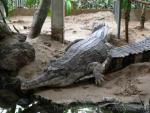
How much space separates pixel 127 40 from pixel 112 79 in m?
1.96

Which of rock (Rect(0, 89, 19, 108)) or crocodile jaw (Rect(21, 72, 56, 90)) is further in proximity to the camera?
crocodile jaw (Rect(21, 72, 56, 90))

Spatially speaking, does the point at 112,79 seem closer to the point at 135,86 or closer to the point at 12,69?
the point at 135,86

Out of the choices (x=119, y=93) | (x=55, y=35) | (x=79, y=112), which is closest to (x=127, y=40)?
(x=55, y=35)

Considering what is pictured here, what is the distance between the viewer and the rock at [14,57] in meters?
6.07

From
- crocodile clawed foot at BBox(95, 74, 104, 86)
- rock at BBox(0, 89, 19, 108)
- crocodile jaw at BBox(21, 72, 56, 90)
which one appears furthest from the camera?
crocodile clawed foot at BBox(95, 74, 104, 86)

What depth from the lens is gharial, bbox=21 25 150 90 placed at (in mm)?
5739

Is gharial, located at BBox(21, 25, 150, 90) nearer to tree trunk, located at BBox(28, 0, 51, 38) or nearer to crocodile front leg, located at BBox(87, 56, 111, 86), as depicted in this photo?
crocodile front leg, located at BBox(87, 56, 111, 86)

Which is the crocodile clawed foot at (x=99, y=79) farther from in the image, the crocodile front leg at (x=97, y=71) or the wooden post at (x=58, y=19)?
the wooden post at (x=58, y=19)

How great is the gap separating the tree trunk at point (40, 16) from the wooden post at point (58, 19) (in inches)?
5.5

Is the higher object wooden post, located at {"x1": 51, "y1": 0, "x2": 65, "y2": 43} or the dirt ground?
wooden post, located at {"x1": 51, "y1": 0, "x2": 65, "y2": 43}

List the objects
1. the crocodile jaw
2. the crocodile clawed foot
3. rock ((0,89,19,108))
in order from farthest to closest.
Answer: the crocodile clawed foot
the crocodile jaw
rock ((0,89,19,108))

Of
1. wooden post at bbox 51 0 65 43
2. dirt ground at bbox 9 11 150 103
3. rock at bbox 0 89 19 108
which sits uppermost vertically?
wooden post at bbox 51 0 65 43

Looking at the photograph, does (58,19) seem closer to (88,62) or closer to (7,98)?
(88,62)

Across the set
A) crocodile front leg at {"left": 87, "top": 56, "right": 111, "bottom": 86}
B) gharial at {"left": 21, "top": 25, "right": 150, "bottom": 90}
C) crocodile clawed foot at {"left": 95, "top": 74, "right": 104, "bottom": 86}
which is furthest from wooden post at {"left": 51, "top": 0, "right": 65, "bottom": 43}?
crocodile clawed foot at {"left": 95, "top": 74, "right": 104, "bottom": 86}
